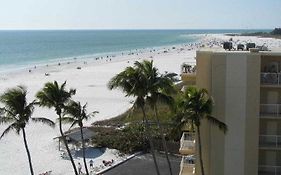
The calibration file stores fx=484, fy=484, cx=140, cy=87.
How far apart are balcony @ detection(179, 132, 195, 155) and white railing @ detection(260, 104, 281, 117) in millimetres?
5635

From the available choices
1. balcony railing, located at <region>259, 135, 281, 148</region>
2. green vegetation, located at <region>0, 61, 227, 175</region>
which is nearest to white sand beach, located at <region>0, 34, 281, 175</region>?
green vegetation, located at <region>0, 61, 227, 175</region>

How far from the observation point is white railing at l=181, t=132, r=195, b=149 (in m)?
28.6

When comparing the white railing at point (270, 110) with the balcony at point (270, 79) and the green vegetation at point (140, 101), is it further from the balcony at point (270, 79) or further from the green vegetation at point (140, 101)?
the green vegetation at point (140, 101)

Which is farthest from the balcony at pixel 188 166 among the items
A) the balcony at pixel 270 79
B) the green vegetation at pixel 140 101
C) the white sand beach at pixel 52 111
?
the white sand beach at pixel 52 111

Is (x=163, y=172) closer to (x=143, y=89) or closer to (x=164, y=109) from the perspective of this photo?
(x=143, y=89)

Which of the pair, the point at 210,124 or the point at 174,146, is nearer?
the point at 210,124

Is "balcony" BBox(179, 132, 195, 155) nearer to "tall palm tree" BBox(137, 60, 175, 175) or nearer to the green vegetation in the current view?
the green vegetation

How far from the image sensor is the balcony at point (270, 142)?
2395 cm

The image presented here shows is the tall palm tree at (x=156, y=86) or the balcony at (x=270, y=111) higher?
the tall palm tree at (x=156, y=86)

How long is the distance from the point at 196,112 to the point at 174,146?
19199 mm

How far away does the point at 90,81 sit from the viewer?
98.6m

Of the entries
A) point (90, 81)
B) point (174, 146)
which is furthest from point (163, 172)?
point (90, 81)

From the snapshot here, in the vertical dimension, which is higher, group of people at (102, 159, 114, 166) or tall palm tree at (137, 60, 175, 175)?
tall palm tree at (137, 60, 175, 175)

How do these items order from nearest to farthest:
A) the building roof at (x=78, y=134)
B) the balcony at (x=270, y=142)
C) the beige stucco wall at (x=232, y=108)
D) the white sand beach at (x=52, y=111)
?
the beige stucco wall at (x=232, y=108) < the balcony at (x=270, y=142) < the white sand beach at (x=52, y=111) < the building roof at (x=78, y=134)
